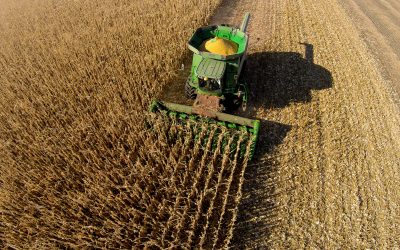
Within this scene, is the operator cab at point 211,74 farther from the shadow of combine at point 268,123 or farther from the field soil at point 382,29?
the field soil at point 382,29

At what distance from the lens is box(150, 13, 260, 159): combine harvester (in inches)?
243

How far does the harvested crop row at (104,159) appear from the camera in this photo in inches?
189

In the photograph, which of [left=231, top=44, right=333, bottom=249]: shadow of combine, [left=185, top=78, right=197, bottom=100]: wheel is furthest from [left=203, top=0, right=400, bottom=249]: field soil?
[left=185, top=78, right=197, bottom=100]: wheel

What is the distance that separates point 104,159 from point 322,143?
5284 mm

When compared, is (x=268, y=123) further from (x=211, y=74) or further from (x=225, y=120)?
(x=211, y=74)

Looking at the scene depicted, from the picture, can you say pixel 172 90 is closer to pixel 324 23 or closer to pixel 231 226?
pixel 231 226

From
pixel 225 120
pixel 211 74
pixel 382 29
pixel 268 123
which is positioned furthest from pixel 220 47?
pixel 382 29

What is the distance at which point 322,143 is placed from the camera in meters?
7.02

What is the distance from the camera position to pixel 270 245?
16.8 ft

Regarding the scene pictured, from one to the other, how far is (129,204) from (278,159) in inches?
140

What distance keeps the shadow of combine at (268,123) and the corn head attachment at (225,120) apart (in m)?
0.64

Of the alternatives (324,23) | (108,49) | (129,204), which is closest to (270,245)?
(129,204)

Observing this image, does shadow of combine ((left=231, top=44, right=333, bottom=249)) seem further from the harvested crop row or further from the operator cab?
the operator cab

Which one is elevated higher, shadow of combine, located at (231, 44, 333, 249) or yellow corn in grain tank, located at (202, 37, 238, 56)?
yellow corn in grain tank, located at (202, 37, 238, 56)
